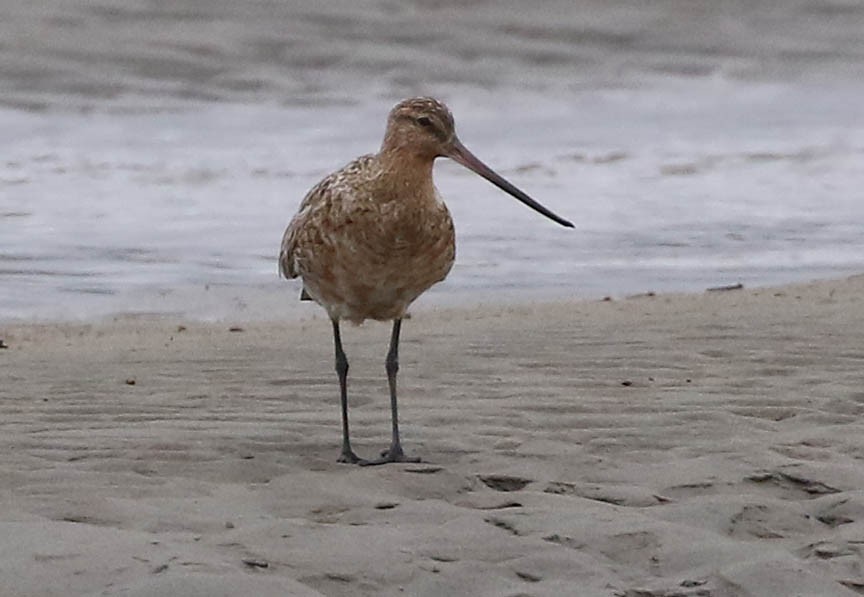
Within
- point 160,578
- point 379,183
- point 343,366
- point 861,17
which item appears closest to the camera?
point 160,578

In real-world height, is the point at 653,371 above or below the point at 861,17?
below

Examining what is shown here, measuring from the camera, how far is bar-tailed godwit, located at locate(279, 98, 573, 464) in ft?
19.9

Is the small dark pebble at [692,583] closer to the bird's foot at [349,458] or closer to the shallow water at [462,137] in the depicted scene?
the bird's foot at [349,458]

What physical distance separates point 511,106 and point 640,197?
483cm

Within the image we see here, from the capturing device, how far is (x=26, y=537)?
4531mm

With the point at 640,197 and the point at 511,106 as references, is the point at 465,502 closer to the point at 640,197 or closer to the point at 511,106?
the point at 640,197

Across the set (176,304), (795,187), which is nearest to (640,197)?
(795,187)

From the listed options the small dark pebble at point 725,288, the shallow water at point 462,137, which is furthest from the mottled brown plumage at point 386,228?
the small dark pebble at point 725,288

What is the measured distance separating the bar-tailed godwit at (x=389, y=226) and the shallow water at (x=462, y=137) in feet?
10.4

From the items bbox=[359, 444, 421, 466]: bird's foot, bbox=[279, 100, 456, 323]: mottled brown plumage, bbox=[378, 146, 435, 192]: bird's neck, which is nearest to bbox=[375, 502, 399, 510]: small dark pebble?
bbox=[359, 444, 421, 466]: bird's foot

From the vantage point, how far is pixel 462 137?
1570 centimetres

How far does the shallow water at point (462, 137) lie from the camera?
34.4ft

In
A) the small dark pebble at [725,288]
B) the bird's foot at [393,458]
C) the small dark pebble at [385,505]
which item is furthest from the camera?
the small dark pebble at [725,288]

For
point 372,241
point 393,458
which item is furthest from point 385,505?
point 372,241
